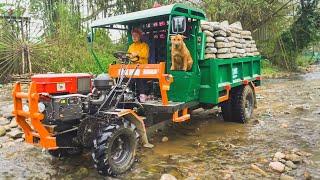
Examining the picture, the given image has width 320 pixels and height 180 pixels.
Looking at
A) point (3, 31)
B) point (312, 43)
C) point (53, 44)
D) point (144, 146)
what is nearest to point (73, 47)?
point (53, 44)

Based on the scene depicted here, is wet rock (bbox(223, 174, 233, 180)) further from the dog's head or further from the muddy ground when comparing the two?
the dog's head

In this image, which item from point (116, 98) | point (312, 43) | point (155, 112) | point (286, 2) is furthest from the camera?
point (312, 43)

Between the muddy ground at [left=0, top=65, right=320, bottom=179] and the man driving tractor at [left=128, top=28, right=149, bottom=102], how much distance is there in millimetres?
1008

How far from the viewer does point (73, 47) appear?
1454cm

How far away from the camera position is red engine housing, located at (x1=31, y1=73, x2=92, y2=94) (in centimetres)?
511

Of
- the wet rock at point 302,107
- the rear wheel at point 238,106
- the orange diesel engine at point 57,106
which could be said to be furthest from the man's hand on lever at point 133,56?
the wet rock at point 302,107

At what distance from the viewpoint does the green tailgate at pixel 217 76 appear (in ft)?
22.4

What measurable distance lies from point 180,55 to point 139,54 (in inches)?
32.4

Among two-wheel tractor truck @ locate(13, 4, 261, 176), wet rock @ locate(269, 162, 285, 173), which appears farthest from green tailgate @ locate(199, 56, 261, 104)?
wet rock @ locate(269, 162, 285, 173)

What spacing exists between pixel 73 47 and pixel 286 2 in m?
12.7

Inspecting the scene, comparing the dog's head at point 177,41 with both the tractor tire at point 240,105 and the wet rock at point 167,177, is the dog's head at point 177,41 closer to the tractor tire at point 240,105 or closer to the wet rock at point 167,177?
the wet rock at point 167,177

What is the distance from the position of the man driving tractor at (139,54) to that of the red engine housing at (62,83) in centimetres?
122

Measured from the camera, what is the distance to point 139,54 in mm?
6797

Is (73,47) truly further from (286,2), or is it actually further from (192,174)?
(286,2)
